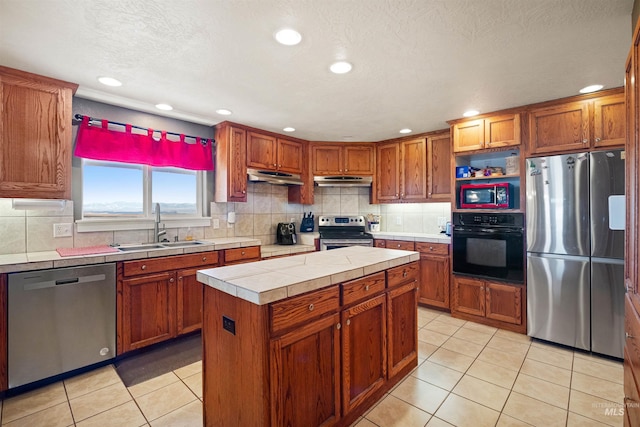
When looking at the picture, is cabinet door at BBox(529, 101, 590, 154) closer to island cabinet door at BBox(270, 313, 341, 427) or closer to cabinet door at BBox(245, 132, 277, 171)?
island cabinet door at BBox(270, 313, 341, 427)

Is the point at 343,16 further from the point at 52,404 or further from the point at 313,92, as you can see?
the point at 52,404

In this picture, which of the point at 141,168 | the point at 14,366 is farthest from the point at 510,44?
the point at 14,366

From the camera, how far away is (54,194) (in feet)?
7.63

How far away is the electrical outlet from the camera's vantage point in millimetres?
2548

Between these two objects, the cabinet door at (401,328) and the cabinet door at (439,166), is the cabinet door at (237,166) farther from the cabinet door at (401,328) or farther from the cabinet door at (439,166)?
the cabinet door at (439,166)

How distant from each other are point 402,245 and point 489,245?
3.32ft

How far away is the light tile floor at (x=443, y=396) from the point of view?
1.78m

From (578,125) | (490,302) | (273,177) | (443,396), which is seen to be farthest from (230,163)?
(578,125)

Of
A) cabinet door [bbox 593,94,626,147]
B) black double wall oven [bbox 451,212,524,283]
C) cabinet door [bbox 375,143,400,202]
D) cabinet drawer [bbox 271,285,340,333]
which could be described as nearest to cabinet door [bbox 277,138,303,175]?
cabinet door [bbox 375,143,400,202]

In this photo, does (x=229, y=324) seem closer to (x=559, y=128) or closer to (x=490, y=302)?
(x=490, y=302)

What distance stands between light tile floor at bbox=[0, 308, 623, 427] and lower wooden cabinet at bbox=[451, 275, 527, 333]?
1.44 feet

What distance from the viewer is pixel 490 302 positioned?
3154mm

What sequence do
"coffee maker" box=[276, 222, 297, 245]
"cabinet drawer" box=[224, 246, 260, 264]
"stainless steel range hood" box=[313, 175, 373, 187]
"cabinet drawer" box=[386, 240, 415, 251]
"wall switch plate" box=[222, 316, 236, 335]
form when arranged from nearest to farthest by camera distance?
"wall switch plate" box=[222, 316, 236, 335] → "cabinet drawer" box=[224, 246, 260, 264] → "cabinet drawer" box=[386, 240, 415, 251] → "coffee maker" box=[276, 222, 297, 245] → "stainless steel range hood" box=[313, 175, 373, 187]

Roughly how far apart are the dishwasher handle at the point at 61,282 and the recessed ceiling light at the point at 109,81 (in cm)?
154
